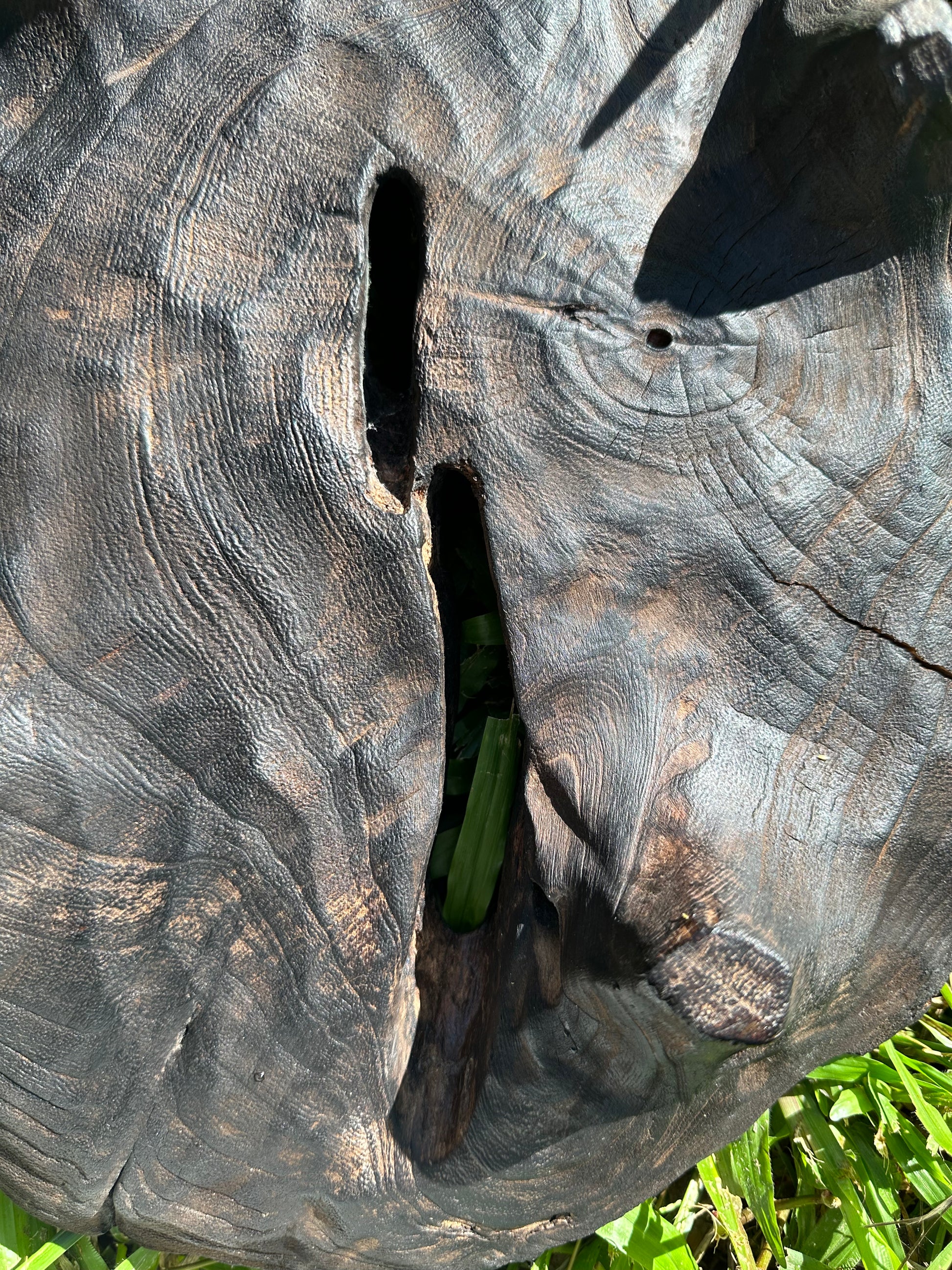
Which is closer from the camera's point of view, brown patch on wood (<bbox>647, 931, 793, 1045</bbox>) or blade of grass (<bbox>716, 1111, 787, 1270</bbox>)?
brown patch on wood (<bbox>647, 931, 793, 1045</bbox>)

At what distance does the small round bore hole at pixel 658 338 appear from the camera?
119 cm

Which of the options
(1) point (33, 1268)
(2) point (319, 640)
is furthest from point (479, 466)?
(1) point (33, 1268)

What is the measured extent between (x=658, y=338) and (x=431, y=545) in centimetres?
36

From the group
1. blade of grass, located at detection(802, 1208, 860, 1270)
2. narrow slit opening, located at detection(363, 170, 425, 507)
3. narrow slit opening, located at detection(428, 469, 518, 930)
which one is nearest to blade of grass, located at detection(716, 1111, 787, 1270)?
blade of grass, located at detection(802, 1208, 860, 1270)

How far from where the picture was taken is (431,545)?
123 cm

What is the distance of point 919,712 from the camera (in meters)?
1.33

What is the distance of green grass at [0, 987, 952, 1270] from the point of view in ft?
6.37

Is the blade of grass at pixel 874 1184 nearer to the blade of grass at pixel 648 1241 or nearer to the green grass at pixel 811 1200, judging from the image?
the green grass at pixel 811 1200

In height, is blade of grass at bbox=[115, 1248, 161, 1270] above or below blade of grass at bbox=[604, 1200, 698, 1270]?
below

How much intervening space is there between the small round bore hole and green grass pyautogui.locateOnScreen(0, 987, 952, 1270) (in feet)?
5.12

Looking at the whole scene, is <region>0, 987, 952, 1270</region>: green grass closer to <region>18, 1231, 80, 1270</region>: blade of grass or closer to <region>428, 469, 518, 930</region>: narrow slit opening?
<region>18, 1231, 80, 1270</region>: blade of grass

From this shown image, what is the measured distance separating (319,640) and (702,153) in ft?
2.47

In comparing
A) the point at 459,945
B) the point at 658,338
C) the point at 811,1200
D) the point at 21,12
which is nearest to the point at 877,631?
the point at 658,338

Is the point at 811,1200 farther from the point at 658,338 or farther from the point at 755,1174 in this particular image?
the point at 658,338
